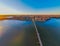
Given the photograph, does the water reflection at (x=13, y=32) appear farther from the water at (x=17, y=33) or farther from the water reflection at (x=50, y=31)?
the water reflection at (x=50, y=31)

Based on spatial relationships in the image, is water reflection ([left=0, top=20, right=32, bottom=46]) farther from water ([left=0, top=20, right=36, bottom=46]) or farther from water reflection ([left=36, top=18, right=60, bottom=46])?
water reflection ([left=36, top=18, right=60, bottom=46])

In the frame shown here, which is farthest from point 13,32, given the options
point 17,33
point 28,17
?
point 28,17

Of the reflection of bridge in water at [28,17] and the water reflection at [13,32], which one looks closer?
the water reflection at [13,32]

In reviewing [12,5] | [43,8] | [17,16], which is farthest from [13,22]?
[43,8]

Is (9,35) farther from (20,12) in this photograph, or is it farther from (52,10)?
(52,10)

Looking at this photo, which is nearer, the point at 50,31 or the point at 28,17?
the point at 50,31

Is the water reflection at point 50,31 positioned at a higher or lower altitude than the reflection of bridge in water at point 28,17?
lower

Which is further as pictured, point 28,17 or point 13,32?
point 28,17

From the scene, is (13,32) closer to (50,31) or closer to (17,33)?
(17,33)

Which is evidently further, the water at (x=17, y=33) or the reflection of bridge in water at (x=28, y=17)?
the reflection of bridge in water at (x=28, y=17)

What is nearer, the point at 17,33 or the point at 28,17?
the point at 17,33

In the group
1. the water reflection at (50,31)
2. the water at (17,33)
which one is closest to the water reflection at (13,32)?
the water at (17,33)
